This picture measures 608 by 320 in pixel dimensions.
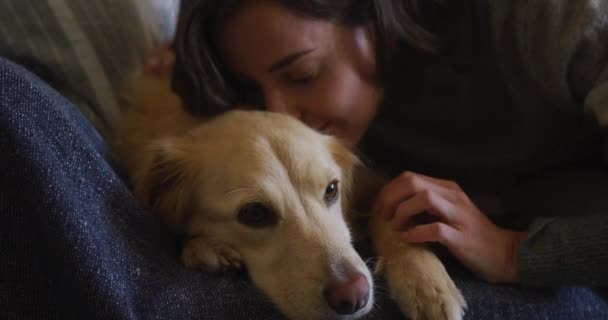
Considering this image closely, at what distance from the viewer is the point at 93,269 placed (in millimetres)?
717

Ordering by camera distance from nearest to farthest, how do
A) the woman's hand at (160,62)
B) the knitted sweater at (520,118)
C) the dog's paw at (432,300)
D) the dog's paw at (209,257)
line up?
the dog's paw at (432,300) → the dog's paw at (209,257) → the knitted sweater at (520,118) → the woman's hand at (160,62)

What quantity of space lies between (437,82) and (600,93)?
42cm

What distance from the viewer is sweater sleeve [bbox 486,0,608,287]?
96 cm

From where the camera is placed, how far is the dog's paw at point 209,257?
0.98 m

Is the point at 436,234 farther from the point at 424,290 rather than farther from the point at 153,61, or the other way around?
the point at 153,61

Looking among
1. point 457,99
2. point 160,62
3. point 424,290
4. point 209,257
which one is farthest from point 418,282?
point 160,62

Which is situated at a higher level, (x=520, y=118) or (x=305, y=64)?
(x=305, y=64)

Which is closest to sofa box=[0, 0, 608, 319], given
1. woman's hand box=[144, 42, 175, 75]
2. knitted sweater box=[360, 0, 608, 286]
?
knitted sweater box=[360, 0, 608, 286]

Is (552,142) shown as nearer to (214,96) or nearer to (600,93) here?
(600,93)

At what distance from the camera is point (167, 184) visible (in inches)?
47.8

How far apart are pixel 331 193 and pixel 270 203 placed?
175mm

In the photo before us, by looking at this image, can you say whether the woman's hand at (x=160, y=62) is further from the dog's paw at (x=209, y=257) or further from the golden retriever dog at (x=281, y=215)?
the dog's paw at (x=209, y=257)

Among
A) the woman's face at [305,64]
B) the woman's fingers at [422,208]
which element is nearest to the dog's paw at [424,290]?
the woman's fingers at [422,208]

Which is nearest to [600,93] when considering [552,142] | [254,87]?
[552,142]
